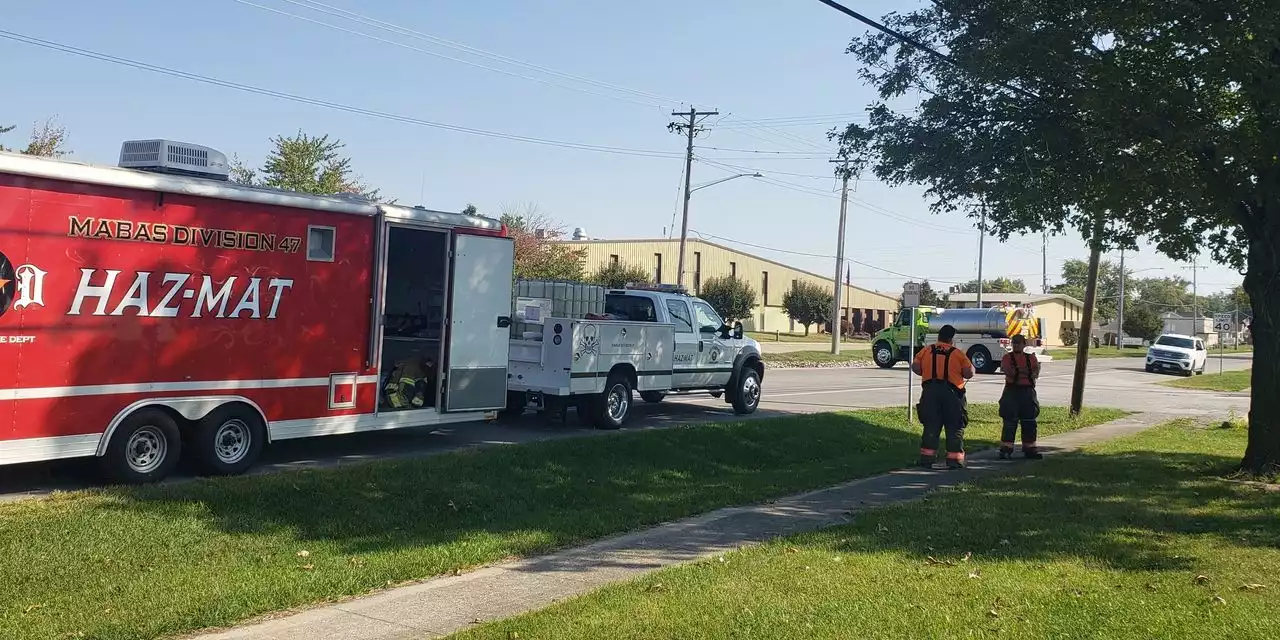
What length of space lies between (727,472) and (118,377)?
21.6 ft

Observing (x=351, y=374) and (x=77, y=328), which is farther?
(x=351, y=374)

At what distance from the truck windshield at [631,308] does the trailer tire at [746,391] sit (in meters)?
2.50

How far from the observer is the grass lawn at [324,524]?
20.2ft

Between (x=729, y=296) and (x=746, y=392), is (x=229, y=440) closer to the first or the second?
(x=746, y=392)

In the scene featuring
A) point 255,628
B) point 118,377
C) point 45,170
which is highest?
point 45,170

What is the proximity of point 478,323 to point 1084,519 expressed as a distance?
278 inches

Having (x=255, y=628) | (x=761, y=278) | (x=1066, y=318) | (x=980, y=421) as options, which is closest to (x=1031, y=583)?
(x=255, y=628)

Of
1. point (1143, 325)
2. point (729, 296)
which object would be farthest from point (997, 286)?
point (729, 296)

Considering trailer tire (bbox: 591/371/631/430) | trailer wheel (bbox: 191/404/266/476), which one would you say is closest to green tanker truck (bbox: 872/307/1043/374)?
trailer tire (bbox: 591/371/631/430)

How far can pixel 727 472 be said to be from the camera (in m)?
12.4

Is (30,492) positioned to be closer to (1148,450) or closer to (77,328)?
(77,328)

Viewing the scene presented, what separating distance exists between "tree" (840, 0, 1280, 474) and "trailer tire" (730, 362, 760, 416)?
528 centimetres

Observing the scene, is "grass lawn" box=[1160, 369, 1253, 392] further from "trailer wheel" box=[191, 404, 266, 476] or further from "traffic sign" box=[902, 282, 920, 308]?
"trailer wheel" box=[191, 404, 266, 476]

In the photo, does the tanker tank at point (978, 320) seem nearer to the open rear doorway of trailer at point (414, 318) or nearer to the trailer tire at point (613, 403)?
the trailer tire at point (613, 403)
